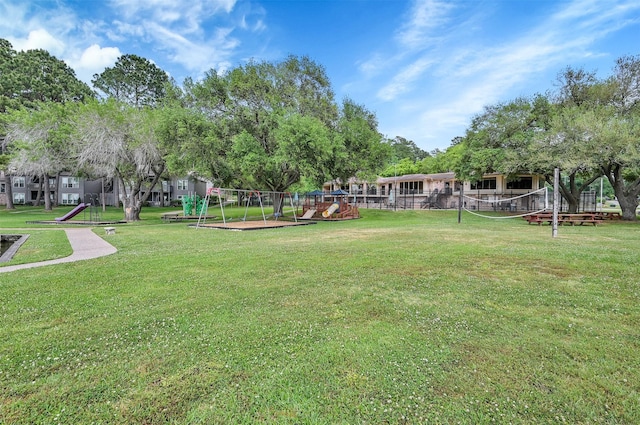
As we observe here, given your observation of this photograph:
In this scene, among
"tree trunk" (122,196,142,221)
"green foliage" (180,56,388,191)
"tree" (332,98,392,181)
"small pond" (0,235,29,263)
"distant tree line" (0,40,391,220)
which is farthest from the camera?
"tree trunk" (122,196,142,221)

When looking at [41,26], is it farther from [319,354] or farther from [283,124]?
[319,354]

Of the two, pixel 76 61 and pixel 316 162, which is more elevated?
pixel 76 61

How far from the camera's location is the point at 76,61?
42.2 metres

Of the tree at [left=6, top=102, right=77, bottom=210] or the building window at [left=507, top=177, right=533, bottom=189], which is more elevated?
the tree at [left=6, top=102, right=77, bottom=210]

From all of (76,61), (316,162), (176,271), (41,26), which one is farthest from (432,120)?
(76,61)

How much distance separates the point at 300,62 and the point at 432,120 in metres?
23.0

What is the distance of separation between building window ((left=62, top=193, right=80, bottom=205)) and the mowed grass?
161 feet

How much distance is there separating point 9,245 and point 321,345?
44.0 feet

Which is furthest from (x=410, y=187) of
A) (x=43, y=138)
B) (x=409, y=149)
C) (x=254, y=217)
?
(x=409, y=149)

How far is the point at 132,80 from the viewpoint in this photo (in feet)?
156

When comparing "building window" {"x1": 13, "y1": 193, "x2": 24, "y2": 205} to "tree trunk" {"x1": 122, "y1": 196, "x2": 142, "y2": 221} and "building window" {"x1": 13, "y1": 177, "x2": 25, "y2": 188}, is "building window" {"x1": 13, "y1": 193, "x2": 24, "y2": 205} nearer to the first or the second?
"building window" {"x1": 13, "y1": 177, "x2": 25, "y2": 188}

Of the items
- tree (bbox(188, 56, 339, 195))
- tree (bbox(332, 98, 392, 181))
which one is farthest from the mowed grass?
tree (bbox(332, 98, 392, 181))

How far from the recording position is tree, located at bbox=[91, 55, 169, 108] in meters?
46.5

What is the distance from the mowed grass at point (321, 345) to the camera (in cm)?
248
